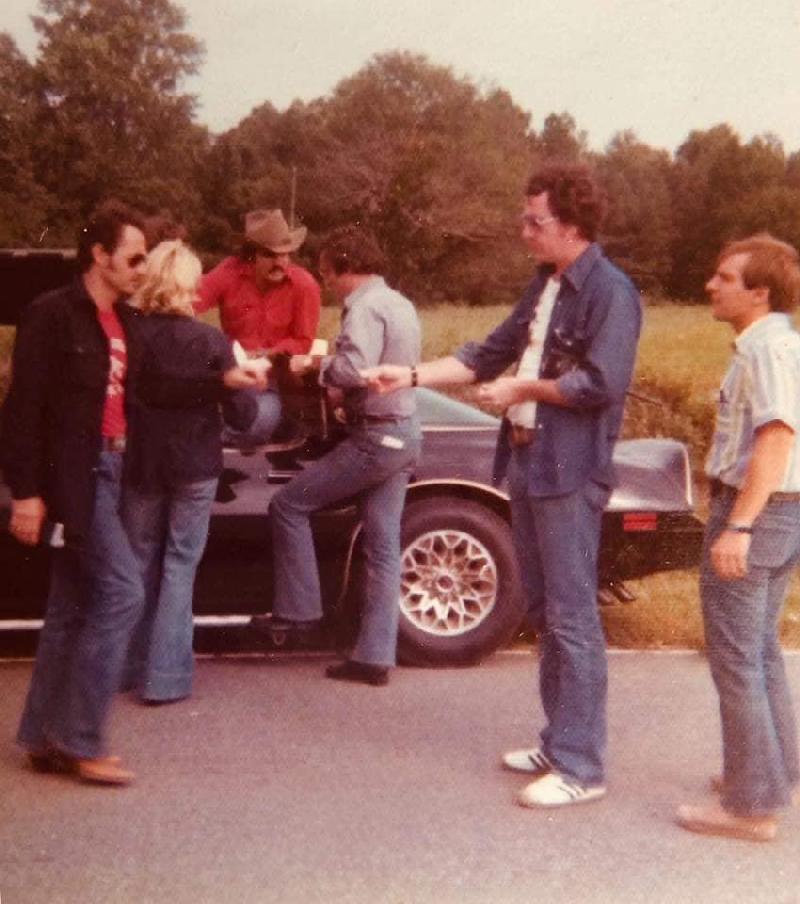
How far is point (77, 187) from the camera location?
23.7 feet

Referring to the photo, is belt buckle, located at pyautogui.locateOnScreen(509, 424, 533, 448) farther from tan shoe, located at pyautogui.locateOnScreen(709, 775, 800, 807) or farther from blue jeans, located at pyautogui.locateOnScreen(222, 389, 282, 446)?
blue jeans, located at pyautogui.locateOnScreen(222, 389, 282, 446)

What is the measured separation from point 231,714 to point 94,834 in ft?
4.18

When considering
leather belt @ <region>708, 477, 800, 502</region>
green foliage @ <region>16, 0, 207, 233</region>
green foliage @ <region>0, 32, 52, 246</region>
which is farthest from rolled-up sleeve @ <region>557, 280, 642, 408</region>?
green foliage @ <region>0, 32, 52, 246</region>

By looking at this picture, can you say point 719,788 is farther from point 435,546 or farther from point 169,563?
point 169,563

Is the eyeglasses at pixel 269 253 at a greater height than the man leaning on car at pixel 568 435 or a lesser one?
greater

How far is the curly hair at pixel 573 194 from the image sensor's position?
426 cm

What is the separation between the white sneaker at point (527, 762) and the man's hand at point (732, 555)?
3.51 ft

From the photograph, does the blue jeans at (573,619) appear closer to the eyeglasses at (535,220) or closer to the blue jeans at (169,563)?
the eyeglasses at (535,220)

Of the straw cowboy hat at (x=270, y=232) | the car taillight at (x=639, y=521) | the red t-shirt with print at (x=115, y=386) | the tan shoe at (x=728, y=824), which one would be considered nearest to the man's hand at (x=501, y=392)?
the red t-shirt with print at (x=115, y=386)

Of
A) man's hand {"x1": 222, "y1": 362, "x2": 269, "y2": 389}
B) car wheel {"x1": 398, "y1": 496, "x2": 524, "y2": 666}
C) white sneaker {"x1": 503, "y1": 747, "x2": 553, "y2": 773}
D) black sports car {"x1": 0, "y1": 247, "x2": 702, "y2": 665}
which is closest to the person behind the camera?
white sneaker {"x1": 503, "y1": 747, "x2": 553, "y2": 773}

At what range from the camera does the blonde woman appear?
5.02 metres

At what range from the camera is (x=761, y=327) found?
3934 mm

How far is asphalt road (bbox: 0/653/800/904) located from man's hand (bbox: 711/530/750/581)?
2.50 feet

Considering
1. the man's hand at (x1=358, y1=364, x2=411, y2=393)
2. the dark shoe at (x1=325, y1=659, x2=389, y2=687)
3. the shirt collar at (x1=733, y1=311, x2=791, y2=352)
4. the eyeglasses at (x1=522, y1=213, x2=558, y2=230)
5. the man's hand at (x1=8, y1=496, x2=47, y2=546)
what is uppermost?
the eyeglasses at (x1=522, y1=213, x2=558, y2=230)
